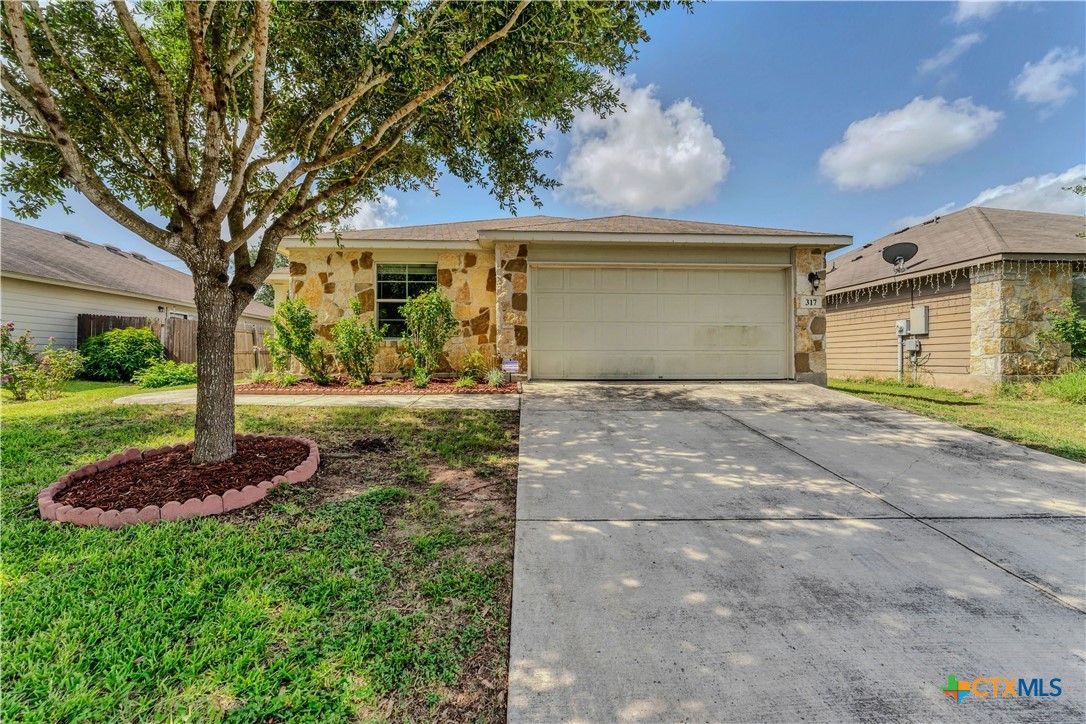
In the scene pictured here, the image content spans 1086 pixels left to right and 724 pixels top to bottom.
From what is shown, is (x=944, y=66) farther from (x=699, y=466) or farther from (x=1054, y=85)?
(x=699, y=466)

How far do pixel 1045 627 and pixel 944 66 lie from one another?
46.1ft

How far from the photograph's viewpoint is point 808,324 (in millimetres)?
7777

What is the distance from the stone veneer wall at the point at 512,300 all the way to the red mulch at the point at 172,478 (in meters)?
4.30

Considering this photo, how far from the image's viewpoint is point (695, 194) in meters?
21.5

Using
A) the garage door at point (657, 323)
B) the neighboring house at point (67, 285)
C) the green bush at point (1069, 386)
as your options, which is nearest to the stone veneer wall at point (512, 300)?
the garage door at point (657, 323)

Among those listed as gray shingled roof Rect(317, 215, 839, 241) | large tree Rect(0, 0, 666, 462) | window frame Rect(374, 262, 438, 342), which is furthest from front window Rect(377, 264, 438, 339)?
large tree Rect(0, 0, 666, 462)

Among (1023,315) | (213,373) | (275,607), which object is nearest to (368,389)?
(213,373)

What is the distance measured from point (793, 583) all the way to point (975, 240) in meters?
11.9

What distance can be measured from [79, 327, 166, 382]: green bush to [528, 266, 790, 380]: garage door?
32.4 ft

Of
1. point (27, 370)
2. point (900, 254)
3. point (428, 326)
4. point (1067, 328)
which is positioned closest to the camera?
point (27, 370)

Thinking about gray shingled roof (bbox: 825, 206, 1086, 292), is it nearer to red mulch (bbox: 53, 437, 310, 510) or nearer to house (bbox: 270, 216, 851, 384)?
house (bbox: 270, 216, 851, 384)

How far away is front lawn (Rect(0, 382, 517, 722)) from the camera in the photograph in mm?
1396

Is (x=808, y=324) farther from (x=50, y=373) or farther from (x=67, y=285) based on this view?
(x=67, y=285)

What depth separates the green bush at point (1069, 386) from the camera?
7273 millimetres
